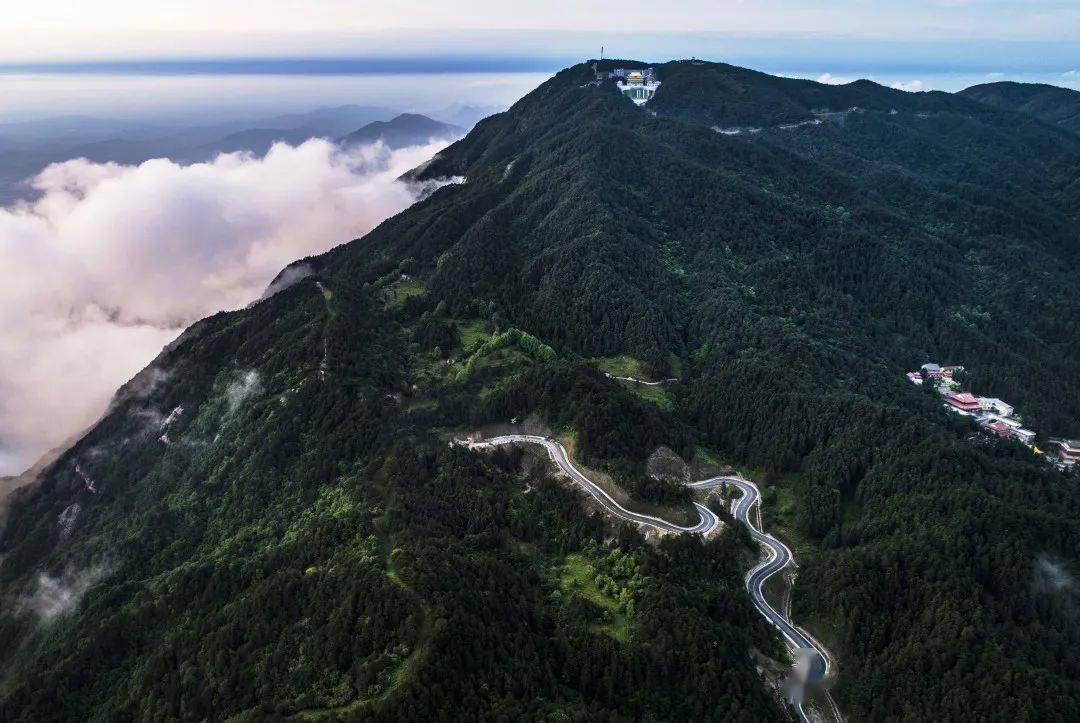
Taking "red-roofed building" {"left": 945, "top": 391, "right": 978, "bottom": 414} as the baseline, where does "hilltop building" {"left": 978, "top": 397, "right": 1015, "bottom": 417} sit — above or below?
below

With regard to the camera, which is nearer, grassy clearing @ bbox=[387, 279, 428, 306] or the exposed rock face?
the exposed rock face

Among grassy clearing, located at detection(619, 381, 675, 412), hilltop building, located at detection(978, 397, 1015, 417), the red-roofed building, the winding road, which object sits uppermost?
the winding road

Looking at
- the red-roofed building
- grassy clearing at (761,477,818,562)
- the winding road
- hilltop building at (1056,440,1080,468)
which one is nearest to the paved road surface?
the winding road

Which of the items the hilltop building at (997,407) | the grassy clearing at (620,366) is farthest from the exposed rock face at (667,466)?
the hilltop building at (997,407)

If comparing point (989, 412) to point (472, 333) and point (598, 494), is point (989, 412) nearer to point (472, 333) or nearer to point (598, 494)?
point (598, 494)

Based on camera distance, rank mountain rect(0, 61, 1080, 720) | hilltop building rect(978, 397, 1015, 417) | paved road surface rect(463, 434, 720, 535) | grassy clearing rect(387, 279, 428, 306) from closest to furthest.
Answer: mountain rect(0, 61, 1080, 720) → paved road surface rect(463, 434, 720, 535) → hilltop building rect(978, 397, 1015, 417) → grassy clearing rect(387, 279, 428, 306)

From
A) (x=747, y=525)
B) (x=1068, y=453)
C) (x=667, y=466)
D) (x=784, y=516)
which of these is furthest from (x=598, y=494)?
(x=1068, y=453)

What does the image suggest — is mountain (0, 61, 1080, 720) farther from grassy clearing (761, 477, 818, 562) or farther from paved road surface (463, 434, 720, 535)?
paved road surface (463, 434, 720, 535)

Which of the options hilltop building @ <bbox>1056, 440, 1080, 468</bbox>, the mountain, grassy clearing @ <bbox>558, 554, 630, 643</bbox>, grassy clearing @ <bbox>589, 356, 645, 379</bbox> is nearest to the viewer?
the mountain
